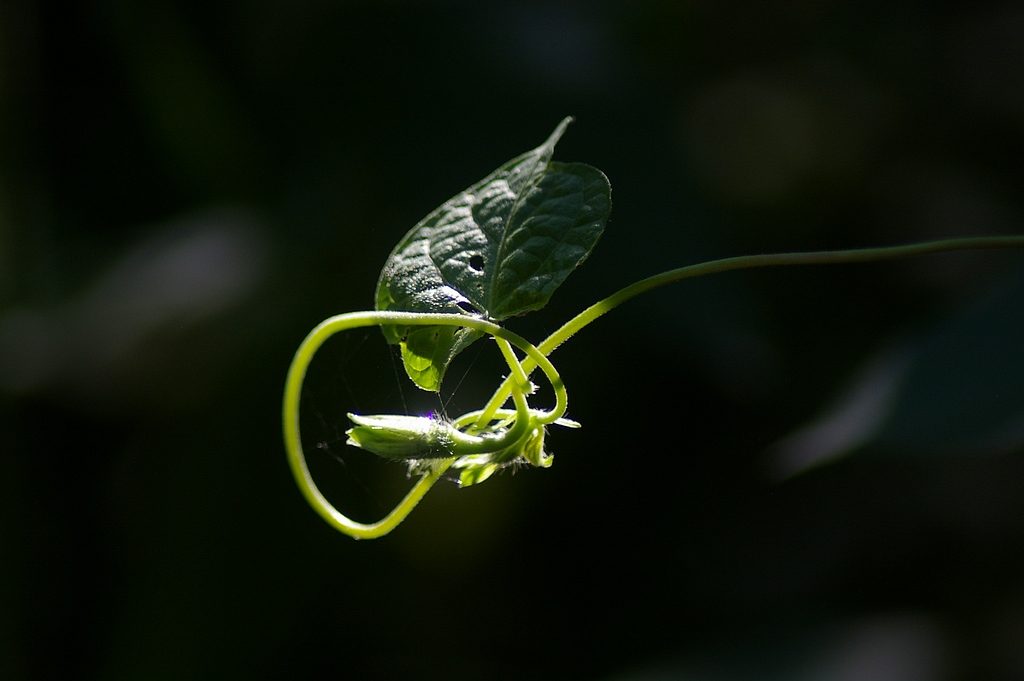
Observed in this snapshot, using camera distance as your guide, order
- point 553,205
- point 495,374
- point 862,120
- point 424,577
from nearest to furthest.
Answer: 1. point 553,205
2. point 495,374
3. point 424,577
4. point 862,120

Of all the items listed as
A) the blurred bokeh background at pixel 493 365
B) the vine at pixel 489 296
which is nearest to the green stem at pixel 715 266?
the vine at pixel 489 296

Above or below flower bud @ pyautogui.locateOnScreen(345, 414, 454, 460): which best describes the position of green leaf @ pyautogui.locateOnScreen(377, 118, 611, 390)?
above

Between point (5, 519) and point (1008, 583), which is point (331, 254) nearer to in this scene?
point (5, 519)

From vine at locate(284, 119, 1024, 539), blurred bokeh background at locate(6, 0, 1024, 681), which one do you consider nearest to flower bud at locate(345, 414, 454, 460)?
vine at locate(284, 119, 1024, 539)

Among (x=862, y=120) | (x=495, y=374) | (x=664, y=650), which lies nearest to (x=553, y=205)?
(x=495, y=374)

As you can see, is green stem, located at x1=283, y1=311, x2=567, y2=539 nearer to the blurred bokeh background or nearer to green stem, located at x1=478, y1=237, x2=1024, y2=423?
green stem, located at x1=478, y1=237, x2=1024, y2=423
